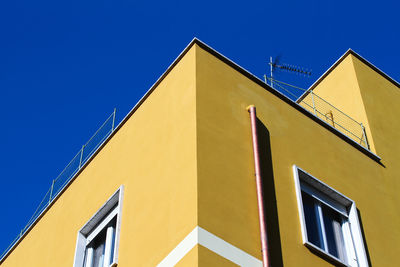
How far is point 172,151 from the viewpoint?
1341 centimetres

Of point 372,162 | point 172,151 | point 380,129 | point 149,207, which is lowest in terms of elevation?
point 149,207

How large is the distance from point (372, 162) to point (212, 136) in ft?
16.4

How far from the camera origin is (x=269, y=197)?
42.5 ft

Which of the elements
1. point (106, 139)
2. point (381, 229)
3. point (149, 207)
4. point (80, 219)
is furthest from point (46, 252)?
point (381, 229)

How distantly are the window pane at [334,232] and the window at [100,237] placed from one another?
163 inches

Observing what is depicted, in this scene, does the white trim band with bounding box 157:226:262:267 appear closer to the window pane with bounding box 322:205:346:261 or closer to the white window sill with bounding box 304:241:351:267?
the white window sill with bounding box 304:241:351:267

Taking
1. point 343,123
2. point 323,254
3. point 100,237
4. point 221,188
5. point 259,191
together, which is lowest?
point 323,254

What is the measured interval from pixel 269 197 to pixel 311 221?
134 centimetres

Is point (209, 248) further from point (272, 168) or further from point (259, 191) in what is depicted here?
point (272, 168)

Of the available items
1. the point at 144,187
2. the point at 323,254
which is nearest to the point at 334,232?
the point at 323,254

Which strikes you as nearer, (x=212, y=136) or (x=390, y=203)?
(x=212, y=136)

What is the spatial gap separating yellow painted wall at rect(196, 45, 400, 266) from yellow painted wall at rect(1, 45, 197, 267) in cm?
34

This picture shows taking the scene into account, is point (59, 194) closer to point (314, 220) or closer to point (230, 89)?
point (230, 89)

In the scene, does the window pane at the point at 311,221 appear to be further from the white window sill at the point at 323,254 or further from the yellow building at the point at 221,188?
the white window sill at the point at 323,254
